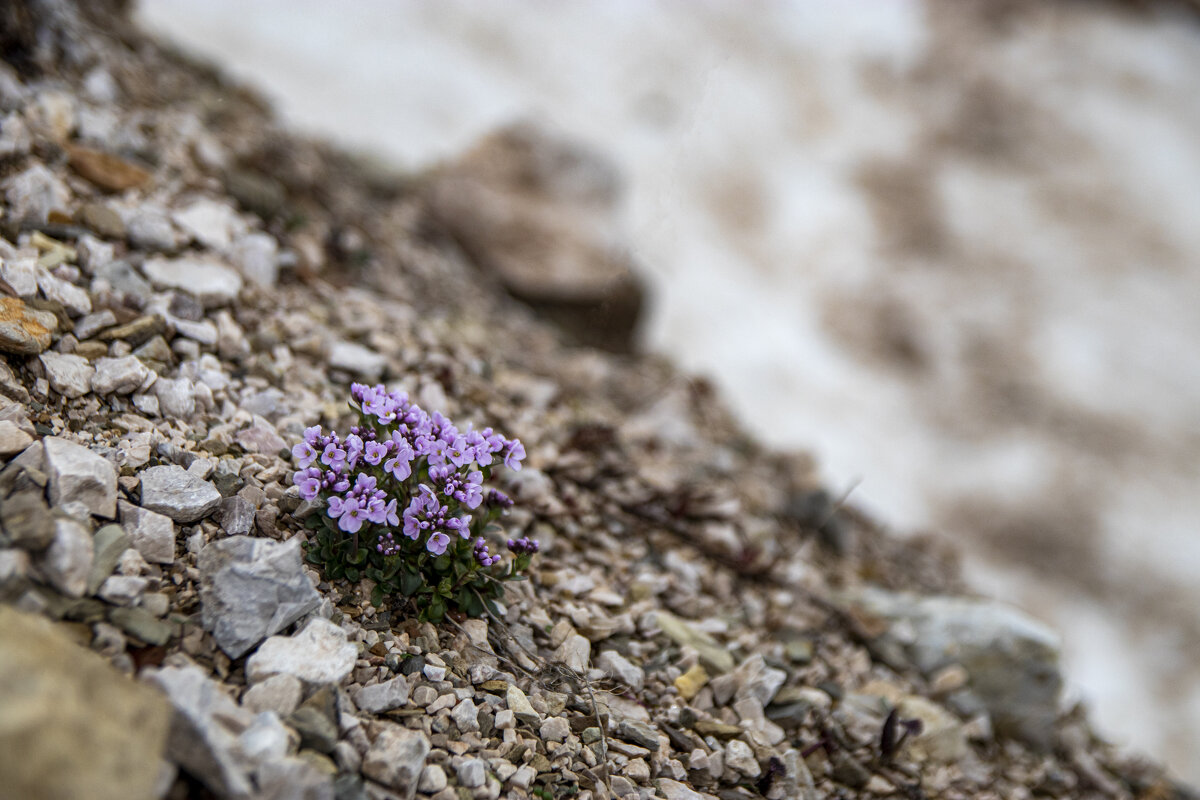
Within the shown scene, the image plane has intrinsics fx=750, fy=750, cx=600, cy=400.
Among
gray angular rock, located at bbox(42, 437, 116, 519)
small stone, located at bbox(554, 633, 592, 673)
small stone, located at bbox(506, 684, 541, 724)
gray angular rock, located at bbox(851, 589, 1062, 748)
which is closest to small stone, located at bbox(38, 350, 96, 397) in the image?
gray angular rock, located at bbox(42, 437, 116, 519)

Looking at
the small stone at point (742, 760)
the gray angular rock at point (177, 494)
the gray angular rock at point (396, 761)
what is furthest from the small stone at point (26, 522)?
the small stone at point (742, 760)

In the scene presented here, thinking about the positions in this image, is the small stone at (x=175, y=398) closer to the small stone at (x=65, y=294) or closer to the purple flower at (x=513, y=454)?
the small stone at (x=65, y=294)

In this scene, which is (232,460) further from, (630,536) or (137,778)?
(630,536)

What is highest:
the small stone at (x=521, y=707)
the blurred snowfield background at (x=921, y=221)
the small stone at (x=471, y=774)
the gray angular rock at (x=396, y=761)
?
the blurred snowfield background at (x=921, y=221)

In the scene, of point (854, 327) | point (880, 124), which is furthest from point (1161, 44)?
Answer: point (854, 327)

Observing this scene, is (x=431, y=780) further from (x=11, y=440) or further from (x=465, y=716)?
(x=11, y=440)

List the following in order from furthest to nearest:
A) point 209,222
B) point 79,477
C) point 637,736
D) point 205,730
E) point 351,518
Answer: point 209,222
point 637,736
point 351,518
point 79,477
point 205,730

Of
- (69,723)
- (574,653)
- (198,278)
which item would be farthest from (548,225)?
(69,723)

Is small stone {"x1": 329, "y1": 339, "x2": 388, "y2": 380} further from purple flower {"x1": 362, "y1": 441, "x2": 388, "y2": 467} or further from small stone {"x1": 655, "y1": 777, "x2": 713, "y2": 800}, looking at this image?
small stone {"x1": 655, "y1": 777, "x2": 713, "y2": 800}
